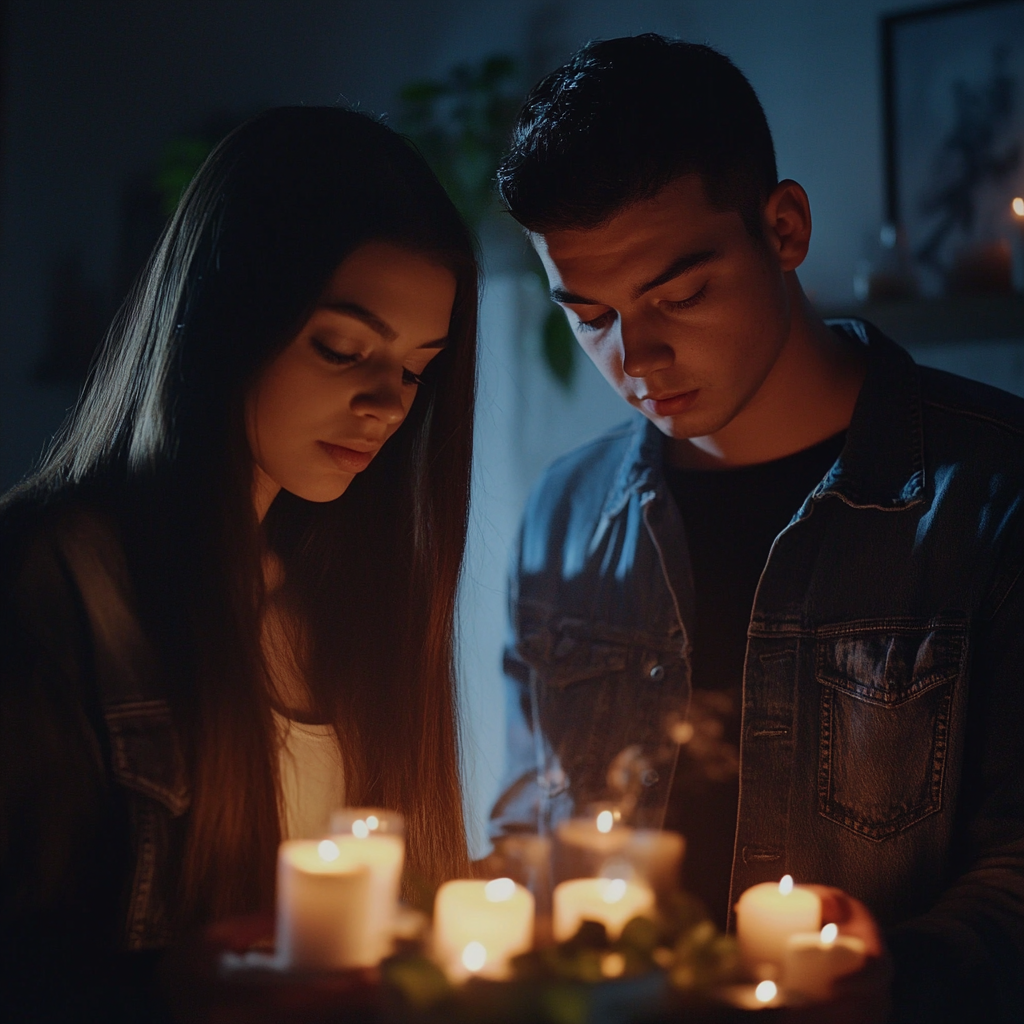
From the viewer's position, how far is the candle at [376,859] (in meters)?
0.86

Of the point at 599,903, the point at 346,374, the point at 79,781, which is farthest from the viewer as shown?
the point at 346,374

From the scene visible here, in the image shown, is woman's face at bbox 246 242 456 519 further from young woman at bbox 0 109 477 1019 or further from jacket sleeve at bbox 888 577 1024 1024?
jacket sleeve at bbox 888 577 1024 1024

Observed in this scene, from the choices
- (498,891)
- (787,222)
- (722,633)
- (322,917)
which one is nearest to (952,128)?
(787,222)

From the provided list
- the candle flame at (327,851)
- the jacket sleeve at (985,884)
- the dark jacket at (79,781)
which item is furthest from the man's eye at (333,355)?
the jacket sleeve at (985,884)

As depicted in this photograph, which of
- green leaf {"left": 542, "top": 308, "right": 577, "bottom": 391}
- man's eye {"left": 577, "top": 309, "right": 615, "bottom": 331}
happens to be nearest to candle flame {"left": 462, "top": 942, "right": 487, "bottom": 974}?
man's eye {"left": 577, "top": 309, "right": 615, "bottom": 331}

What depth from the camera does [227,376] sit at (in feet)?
3.52

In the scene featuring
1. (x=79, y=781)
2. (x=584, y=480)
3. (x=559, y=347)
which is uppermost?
(x=559, y=347)

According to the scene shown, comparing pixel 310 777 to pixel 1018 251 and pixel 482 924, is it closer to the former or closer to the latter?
pixel 482 924

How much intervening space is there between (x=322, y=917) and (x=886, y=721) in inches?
35.4

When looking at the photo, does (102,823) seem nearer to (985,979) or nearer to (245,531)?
(245,531)

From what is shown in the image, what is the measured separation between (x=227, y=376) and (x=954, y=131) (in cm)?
174

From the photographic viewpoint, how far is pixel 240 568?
1.08 meters

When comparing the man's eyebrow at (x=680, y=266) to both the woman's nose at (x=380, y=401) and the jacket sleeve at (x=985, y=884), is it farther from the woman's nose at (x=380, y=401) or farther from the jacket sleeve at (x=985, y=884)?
the jacket sleeve at (x=985, y=884)

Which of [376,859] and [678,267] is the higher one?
[678,267]
